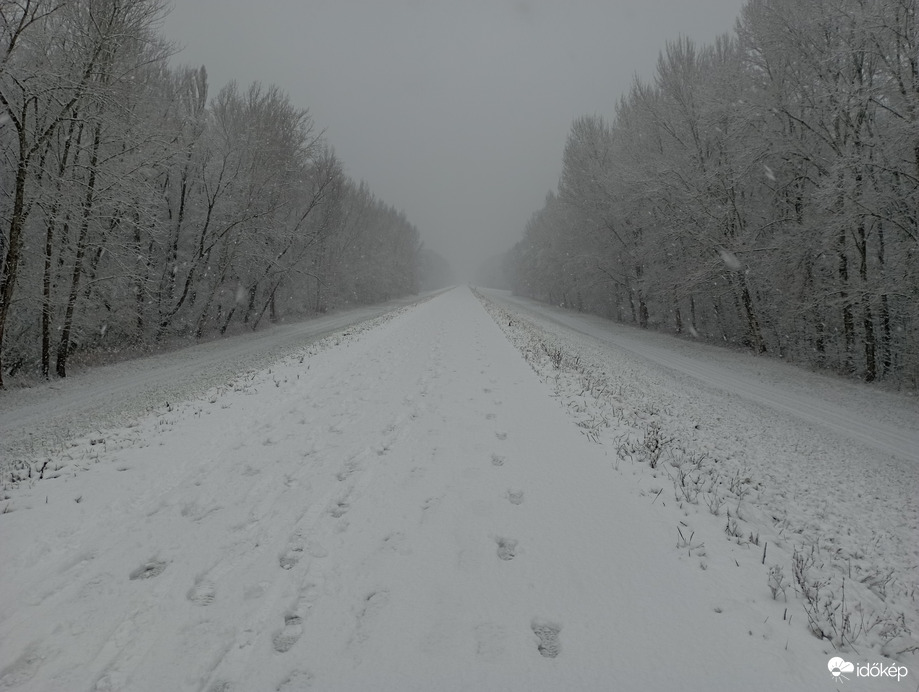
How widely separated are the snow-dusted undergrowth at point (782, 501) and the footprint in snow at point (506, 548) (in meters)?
1.37

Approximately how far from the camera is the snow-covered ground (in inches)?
89.1

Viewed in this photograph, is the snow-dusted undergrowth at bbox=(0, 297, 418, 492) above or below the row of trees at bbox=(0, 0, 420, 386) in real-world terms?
below

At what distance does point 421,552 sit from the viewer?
10.5 feet

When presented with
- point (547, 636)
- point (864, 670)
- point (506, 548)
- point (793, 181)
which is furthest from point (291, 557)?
point (793, 181)

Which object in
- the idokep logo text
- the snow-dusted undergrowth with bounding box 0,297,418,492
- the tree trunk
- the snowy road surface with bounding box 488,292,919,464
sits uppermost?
the tree trunk

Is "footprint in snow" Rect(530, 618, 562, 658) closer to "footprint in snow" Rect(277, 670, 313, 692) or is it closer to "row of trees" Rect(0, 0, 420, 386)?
"footprint in snow" Rect(277, 670, 313, 692)

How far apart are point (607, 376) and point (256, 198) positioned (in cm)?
2064

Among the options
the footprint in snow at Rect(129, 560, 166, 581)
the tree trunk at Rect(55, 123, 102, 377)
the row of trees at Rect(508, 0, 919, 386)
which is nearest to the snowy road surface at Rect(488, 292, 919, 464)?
the row of trees at Rect(508, 0, 919, 386)

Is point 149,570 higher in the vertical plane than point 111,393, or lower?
lower

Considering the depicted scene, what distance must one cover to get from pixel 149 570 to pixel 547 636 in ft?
9.58

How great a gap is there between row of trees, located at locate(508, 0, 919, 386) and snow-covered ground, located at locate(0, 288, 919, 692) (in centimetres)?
902

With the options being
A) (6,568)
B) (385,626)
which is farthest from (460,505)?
(6,568)

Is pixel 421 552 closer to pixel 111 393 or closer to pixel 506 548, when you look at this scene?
pixel 506 548

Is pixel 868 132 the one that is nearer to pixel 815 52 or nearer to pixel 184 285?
pixel 815 52
